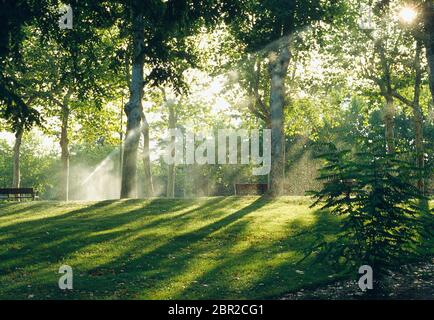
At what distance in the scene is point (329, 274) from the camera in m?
11.9

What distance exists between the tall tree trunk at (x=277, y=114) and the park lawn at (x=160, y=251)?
519cm

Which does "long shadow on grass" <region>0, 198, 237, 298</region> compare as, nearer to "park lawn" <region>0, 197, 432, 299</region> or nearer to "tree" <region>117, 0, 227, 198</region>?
"park lawn" <region>0, 197, 432, 299</region>

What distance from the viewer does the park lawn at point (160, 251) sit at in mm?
10805

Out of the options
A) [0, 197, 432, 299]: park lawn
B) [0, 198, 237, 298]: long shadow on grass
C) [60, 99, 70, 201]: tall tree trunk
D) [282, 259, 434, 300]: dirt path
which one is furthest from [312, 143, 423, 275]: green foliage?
[60, 99, 70, 201]: tall tree trunk

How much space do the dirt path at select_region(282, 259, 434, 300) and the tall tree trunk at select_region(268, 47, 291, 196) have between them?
15.7m

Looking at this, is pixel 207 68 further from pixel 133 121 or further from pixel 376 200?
pixel 376 200

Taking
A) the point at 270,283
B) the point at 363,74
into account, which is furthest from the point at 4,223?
the point at 363,74

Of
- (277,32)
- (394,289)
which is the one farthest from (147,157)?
(394,289)

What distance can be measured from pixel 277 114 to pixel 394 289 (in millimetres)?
17467

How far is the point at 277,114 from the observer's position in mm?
27156

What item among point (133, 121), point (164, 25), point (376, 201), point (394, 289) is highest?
point (164, 25)

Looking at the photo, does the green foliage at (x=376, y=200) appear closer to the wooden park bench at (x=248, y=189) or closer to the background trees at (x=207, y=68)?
the background trees at (x=207, y=68)

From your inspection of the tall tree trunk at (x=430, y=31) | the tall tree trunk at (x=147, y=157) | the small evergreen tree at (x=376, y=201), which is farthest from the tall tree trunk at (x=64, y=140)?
the small evergreen tree at (x=376, y=201)

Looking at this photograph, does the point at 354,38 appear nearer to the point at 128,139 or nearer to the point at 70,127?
the point at 128,139
